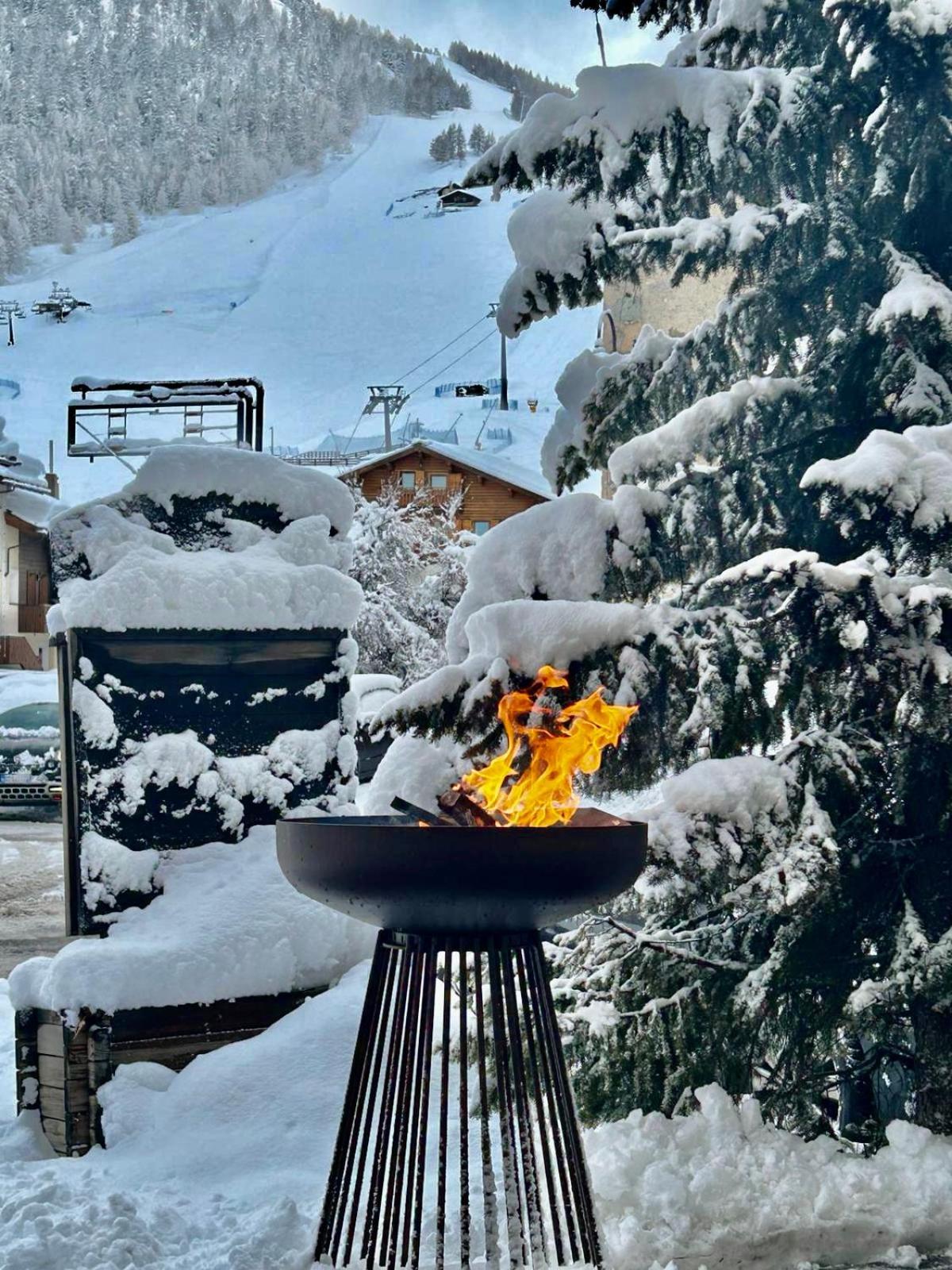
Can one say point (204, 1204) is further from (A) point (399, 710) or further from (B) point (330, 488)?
(B) point (330, 488)

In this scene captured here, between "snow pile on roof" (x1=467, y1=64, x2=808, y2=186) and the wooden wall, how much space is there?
1249 inches

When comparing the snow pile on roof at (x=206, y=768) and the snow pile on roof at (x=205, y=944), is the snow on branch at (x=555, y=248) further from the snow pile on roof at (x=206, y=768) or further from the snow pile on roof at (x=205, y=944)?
the snow pile on roof at (x=205, y=944)

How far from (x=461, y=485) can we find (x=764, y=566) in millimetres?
34307

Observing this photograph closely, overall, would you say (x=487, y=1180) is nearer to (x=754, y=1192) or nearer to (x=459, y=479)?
(x=754, y=1192)

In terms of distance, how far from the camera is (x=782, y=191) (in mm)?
4508

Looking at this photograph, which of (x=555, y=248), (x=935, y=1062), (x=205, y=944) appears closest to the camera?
(x=935, y=1062)

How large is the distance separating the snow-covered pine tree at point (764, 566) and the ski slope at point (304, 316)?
48591 millimetres

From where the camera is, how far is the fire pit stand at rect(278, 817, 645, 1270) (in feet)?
9.66

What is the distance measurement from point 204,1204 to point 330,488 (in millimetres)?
2993

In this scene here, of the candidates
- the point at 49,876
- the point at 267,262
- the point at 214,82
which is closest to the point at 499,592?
the point at 49,876

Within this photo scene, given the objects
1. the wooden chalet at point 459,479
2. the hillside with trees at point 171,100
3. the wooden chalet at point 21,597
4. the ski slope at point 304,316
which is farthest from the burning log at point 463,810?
the hillside with trees at point 171,100

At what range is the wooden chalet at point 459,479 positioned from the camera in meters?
36.8

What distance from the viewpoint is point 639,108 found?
4.02m

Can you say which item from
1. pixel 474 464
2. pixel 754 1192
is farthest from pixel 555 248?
pixel 474 464
